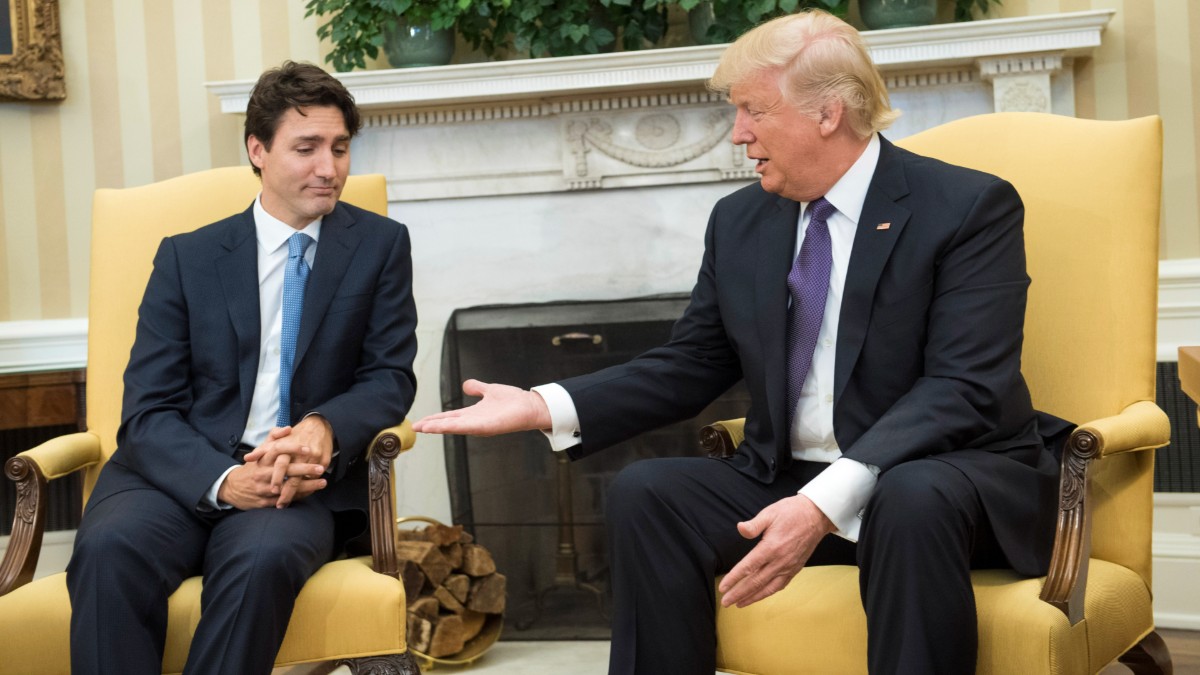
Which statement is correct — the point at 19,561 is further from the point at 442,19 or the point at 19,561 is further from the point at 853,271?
the point at 442,19

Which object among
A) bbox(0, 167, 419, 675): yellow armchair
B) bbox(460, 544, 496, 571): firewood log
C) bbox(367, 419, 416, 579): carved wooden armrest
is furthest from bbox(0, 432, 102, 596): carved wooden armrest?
bbox(460, 544, 496, 571): firewood log

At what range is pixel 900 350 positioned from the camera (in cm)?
185

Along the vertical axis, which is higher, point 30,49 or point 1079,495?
point 30,49

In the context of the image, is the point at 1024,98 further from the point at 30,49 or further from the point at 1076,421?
the point at 30,49

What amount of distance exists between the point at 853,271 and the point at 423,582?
1.61 m

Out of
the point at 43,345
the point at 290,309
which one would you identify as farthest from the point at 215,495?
the point at 43,345

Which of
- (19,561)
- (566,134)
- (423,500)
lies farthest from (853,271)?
(423,500)

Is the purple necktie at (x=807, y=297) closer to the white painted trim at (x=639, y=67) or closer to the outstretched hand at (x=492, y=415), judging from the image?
the outstretched hand at (x=492, y=415)

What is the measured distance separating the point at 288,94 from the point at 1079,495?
1586mm

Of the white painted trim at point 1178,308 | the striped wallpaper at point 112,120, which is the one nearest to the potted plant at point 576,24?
the striped wallpaper at point 112,120

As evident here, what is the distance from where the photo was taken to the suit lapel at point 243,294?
2.27 meters

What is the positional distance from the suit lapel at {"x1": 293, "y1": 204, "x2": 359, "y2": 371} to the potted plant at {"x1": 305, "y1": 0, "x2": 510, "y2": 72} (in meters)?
1.07

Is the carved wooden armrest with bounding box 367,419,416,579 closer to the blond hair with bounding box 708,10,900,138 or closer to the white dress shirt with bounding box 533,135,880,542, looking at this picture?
the white dress shirt with bounding box 533,135,880,542

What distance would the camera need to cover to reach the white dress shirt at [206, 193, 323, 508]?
2.29m
